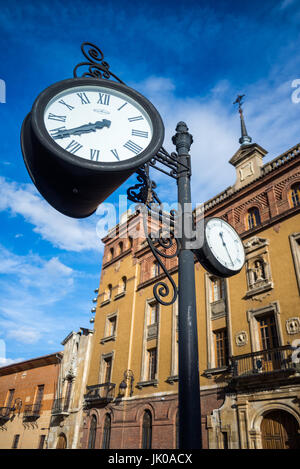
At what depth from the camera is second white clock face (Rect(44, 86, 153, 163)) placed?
2252 millimetres

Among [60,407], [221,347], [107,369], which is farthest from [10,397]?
[221,347]

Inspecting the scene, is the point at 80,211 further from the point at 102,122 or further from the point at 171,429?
the point at 171,429

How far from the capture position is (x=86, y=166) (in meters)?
2.10

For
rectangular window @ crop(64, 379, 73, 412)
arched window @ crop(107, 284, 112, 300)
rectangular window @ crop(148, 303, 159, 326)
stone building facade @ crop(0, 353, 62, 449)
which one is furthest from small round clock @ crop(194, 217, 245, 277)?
stone building facade @ crop(0, 353, 62, 449)

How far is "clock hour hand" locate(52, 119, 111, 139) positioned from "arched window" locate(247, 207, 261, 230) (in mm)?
15244

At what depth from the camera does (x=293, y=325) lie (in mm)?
12898

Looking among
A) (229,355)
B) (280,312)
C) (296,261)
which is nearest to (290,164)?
(296,261)

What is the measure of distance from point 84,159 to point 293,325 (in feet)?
42.1

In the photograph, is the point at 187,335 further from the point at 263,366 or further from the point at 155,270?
the point at 155,270

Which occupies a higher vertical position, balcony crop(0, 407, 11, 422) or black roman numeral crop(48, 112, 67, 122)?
balcony crop(0, 407, 11, 422)

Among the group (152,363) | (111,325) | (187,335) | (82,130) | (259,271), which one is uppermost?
(111,325)

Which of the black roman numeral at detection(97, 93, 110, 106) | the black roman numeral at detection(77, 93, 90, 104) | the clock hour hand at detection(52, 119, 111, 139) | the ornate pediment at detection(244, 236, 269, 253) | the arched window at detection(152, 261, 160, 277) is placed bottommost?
the clock hour hand at detection(52, 119, 111, 139)

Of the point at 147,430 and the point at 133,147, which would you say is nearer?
the point at 133,147

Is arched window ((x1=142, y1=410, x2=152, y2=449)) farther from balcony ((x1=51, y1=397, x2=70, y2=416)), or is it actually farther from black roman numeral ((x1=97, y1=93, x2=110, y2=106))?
black roman numeral ((x1=97, y1=93, x2=110, y2=106))
